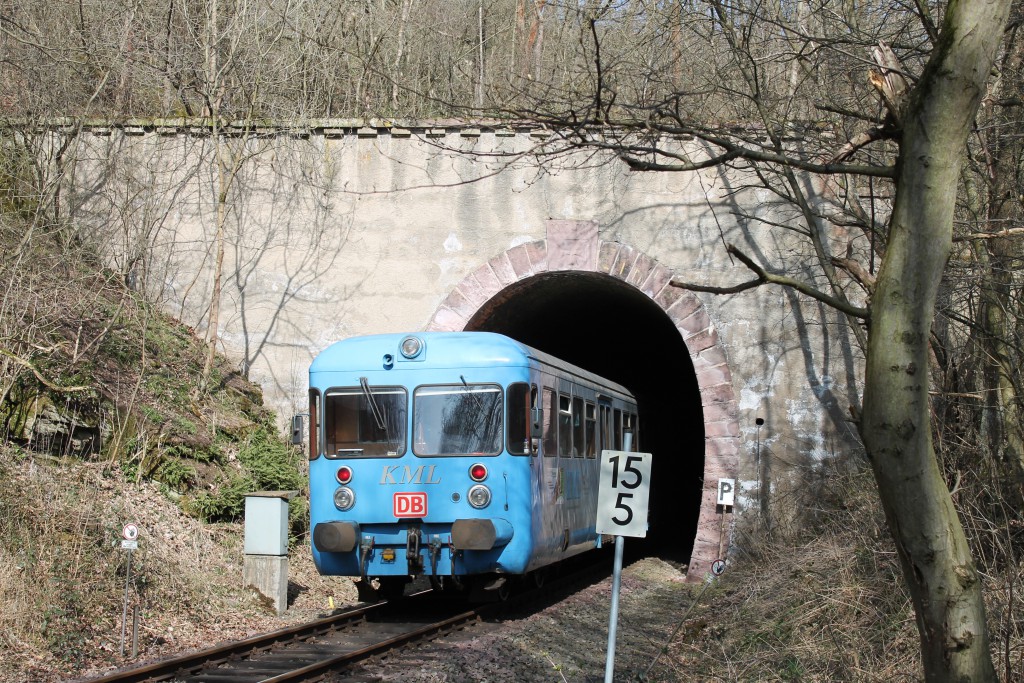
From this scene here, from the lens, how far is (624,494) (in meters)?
7.16

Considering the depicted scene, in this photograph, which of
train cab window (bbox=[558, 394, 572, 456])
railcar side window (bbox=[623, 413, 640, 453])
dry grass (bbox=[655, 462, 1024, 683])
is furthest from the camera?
railcar side window (bbox=[623, 413, 640, 453])

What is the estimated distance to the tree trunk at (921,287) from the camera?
16.6ft

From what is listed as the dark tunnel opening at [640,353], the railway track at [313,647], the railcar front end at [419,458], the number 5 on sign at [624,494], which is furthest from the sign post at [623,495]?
the dark tunnel opening at [640,353]

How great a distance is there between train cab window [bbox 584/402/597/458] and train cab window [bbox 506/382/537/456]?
316 cm

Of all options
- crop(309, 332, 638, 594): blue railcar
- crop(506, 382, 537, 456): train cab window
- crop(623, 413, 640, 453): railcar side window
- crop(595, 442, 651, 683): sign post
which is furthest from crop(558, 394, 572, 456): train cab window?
crop(595, 442, 651, 683): sign post

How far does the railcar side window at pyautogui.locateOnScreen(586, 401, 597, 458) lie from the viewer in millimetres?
14383

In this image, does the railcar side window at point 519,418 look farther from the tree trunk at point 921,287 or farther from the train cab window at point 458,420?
the tree trunk at point 921,287

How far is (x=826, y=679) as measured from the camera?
810 centimetres

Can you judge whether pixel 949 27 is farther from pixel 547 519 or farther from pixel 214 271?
pixel 214 271

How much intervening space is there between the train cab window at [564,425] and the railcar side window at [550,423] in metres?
0.22

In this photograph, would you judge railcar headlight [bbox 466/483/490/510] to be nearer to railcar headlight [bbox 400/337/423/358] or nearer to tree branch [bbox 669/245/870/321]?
railcar headlight [bbox 400/337/423/358]

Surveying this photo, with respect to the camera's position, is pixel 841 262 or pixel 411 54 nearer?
pixel 841 262

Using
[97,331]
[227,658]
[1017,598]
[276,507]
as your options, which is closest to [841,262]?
[1017,598]

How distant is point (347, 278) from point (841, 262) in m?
11.8
